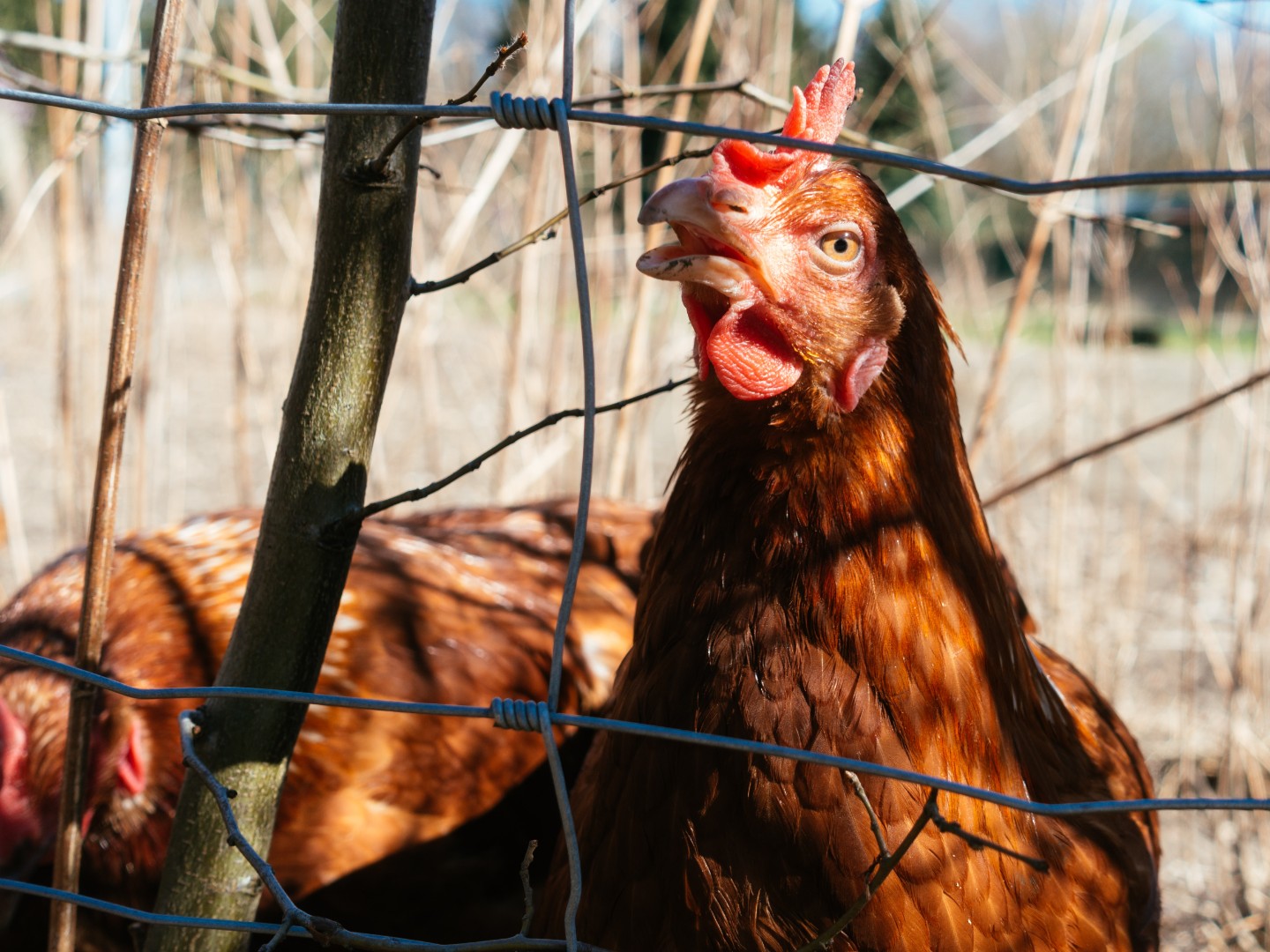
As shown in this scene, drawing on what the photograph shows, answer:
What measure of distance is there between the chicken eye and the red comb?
3.6 inches

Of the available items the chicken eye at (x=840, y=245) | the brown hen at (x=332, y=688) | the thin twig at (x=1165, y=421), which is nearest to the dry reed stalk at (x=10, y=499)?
the brown hen at (x=332, y=688)

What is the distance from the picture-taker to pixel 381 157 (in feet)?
3.38

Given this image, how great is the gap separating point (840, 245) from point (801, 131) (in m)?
0.15

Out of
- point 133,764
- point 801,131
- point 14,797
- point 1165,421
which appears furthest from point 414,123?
point 14,797

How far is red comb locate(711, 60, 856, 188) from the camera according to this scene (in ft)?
3.91

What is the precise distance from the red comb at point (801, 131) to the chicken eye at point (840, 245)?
9 cm

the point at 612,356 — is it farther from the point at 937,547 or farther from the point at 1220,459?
the point at 1220,459

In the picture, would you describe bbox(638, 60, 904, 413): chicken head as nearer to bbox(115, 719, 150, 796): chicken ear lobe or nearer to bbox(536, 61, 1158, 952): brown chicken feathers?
bbox(536, 61, 1158, 952): brown chicken feathers

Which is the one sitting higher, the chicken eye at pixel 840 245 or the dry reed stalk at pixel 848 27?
the dry reed stalk at pixel 848 27

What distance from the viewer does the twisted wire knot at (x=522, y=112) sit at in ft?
2.91

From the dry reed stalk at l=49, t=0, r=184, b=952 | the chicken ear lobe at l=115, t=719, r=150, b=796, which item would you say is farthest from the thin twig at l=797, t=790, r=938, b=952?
the chicken ear lobe at l=115, t=719, r=150, b=796

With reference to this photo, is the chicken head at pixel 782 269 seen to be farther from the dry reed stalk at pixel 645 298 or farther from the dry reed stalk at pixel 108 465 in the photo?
the dry reed stalk at pixel 645 298

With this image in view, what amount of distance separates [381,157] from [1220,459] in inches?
280

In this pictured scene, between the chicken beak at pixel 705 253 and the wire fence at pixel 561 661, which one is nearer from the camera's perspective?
the wire fence at pixel 561 661
